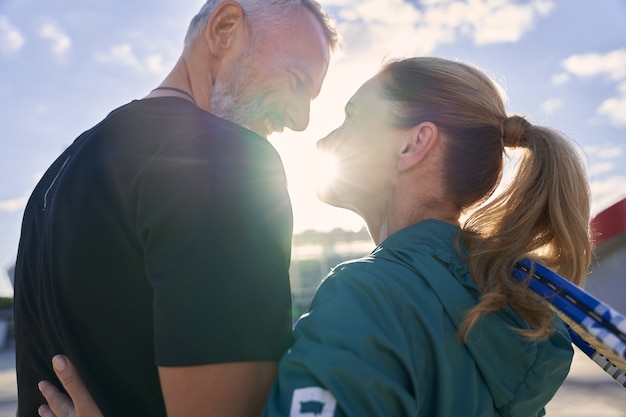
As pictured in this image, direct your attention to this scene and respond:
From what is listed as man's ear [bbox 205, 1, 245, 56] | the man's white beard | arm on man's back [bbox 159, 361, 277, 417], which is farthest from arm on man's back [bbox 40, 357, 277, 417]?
man's ear [bbox 205, 1, 245, 56]

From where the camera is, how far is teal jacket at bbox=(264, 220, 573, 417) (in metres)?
1.10

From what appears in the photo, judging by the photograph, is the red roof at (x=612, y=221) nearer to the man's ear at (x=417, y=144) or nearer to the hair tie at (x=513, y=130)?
the hair tie at (x=513, y=130)

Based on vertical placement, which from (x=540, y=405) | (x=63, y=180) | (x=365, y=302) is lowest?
(x=540, y=405)

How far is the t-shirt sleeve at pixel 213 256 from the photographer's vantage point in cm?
105

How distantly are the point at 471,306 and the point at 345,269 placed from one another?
31 centimetres

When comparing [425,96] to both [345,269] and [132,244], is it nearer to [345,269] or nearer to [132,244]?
[345,269]

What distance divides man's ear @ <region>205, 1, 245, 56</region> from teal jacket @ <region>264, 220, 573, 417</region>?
3.05 ft

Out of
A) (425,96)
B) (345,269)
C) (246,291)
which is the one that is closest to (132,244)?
(246,291)

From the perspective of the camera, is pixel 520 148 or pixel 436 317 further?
pixel 520 148

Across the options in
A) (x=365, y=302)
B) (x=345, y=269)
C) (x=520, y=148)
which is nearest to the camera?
(x=365, y=302)

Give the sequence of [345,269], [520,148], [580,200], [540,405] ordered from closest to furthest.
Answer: [345,269]
[540,405]
[580,200]
[520,148]

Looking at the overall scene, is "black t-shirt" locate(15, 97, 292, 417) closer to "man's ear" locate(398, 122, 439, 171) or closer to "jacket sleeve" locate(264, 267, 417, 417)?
"jacket sleeve" locate(264, 267, 417, 417)

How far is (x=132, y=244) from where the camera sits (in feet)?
3.98

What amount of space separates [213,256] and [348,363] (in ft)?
1.10
